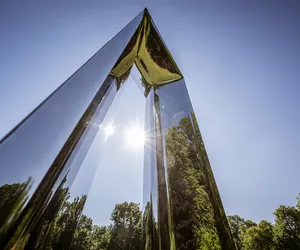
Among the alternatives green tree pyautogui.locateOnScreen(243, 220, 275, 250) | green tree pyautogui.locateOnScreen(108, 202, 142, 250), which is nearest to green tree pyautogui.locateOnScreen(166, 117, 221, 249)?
green tree pyautogui.locateOnScreen(108, 202, 142, 250)

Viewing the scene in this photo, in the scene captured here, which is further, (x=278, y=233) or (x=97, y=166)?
(x=278, y=233)

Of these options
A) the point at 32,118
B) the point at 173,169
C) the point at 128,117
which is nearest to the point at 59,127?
the point at 32,118

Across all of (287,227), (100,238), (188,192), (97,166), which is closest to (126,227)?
(100,238)

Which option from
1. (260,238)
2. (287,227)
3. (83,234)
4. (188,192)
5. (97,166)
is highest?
(287,227)

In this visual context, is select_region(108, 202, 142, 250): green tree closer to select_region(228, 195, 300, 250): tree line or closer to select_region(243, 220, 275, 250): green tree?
select_region(228, 195, 300, 250): tree line

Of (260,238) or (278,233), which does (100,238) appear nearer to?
(278,233)

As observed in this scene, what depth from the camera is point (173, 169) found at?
63 cm

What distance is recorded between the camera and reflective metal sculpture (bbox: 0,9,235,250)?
0.93 feet

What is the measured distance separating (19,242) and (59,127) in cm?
22

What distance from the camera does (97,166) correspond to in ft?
2.82

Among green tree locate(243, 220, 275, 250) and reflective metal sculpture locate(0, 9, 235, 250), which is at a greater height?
green tree locate(243, 220, 275, 250)

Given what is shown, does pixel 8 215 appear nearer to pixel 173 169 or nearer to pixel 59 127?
pixel 59 127

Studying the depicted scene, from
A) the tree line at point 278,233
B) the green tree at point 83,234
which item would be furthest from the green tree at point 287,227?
the green tree at point 83,234

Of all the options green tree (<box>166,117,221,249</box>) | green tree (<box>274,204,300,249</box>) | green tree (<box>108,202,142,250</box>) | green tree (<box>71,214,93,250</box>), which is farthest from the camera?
green tree (<box>274,204,300,249</box>)
